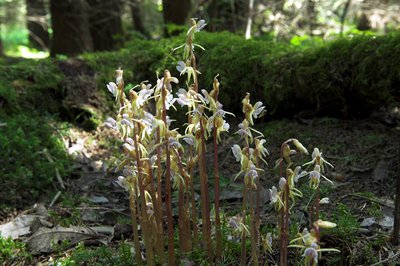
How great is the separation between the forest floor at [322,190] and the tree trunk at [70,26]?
442cm

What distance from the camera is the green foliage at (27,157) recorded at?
12.4 feet

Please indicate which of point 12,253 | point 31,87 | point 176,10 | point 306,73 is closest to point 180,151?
point 12,253

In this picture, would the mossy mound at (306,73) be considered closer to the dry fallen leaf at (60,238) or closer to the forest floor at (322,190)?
the forest floor at (322,190)

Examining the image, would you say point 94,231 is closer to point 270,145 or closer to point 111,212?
point 111,212

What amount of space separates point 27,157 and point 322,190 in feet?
8.16

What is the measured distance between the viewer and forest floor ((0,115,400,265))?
2.58m

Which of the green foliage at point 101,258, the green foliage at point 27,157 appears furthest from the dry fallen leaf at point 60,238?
the green foliage at point 27,157

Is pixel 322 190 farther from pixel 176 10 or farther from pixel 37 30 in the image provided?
pixel 37 30

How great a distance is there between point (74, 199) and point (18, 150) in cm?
83

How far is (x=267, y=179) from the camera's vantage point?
3.65 meters

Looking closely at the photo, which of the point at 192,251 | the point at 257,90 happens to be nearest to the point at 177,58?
the point at 257,90

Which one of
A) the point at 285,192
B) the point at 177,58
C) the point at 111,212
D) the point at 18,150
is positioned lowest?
the point at 111,212

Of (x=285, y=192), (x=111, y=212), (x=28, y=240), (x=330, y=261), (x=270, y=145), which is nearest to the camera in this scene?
(x=285, y=192)

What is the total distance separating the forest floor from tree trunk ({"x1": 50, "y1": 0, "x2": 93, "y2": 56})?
4423 mm
